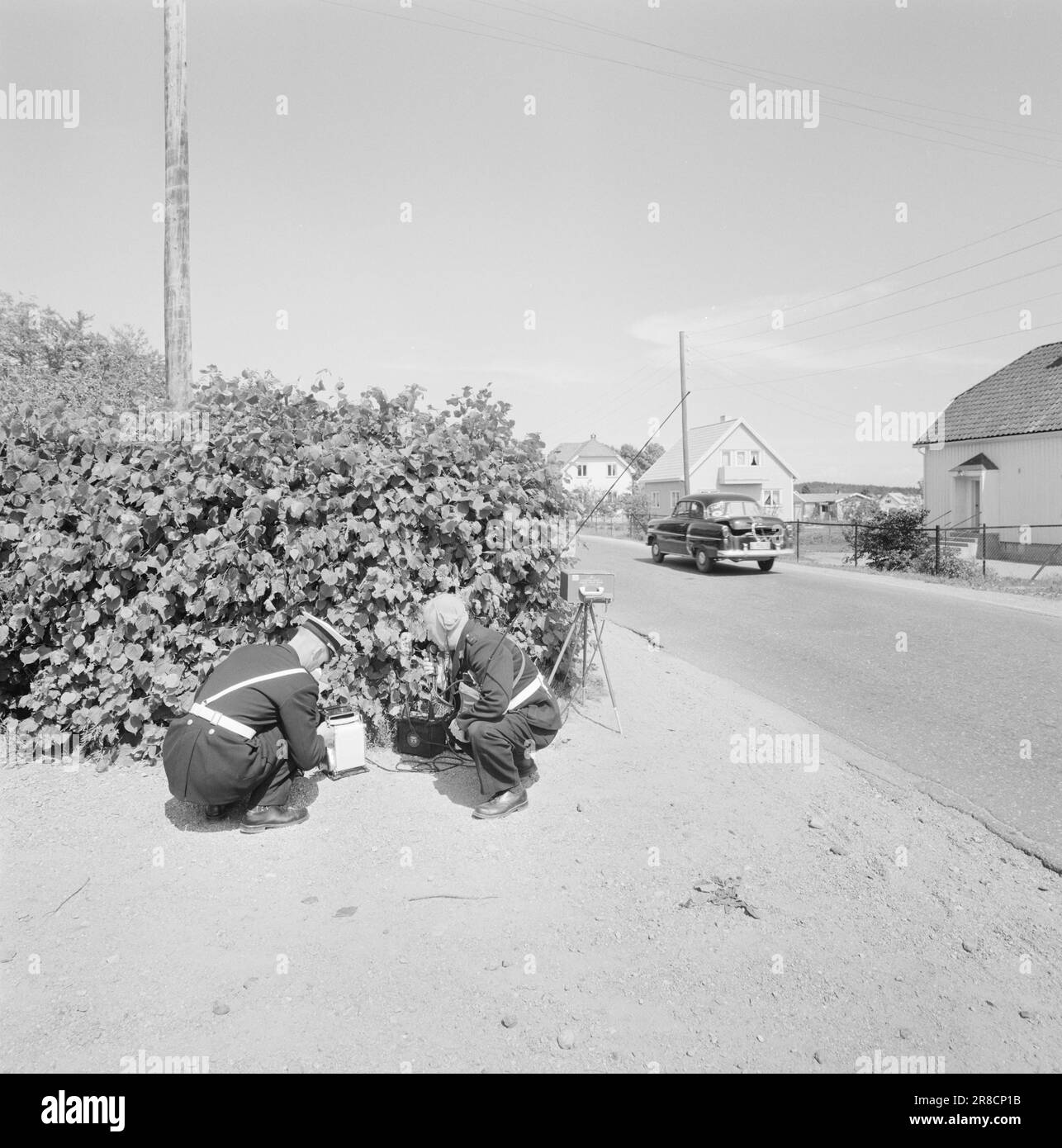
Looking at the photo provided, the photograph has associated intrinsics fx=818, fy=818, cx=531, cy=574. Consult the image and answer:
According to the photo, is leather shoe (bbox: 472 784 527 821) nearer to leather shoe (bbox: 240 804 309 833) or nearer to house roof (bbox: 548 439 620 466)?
leather shoe (bbox: 240 804 309 833)

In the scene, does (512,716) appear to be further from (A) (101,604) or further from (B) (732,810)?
(A) (101,604)

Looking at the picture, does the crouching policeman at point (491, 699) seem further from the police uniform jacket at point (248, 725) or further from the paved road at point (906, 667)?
the paved road at point (906, 667)

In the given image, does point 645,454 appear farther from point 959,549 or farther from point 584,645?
point 584,645

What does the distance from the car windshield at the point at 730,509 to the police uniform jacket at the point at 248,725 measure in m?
16.7

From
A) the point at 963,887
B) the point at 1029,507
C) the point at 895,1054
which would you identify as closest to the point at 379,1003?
the point at 895,1054

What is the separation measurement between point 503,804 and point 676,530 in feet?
57.8

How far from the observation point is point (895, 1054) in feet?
9.53

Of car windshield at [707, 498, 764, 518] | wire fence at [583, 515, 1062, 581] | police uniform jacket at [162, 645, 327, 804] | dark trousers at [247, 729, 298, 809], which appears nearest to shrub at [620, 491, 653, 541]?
wire fence at [583, 515, 1062, 581]

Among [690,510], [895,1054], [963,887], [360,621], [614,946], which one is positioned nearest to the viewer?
[895,1054]

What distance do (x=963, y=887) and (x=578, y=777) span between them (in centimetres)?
232

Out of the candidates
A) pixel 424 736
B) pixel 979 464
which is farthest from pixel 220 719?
pixel 979 464

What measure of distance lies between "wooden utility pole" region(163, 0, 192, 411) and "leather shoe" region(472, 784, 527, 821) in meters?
5.07

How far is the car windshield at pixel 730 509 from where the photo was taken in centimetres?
2023

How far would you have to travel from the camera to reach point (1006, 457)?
1112 inches
